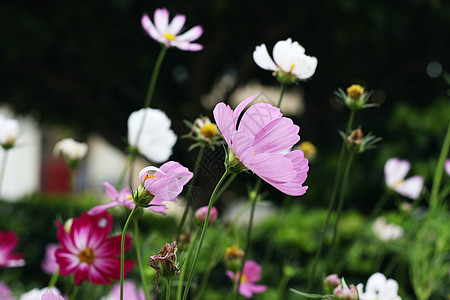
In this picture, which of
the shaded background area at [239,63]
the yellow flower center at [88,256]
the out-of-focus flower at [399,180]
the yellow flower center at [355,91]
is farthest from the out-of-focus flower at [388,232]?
the shaded background area at [239,63]

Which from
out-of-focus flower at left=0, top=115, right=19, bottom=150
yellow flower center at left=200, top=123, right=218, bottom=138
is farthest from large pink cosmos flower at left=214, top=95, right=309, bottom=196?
out-of-focus flower at left=0, top=115, right=19, bottom=150

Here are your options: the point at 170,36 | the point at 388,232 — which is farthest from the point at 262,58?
the point at 388,232

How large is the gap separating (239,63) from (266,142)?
7.43 feet

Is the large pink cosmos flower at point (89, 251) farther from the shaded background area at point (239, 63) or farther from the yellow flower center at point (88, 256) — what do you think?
the shaded background area at point (239, 63)

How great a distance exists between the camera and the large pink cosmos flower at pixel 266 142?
0.80ft

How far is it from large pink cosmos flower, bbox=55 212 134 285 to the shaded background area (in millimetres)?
1421

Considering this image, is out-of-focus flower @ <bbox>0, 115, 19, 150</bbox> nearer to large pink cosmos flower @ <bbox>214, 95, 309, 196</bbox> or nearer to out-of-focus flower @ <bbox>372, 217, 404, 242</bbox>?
large pink cosmos flower @ <bbox>214, 95, 309, 196</bbox>

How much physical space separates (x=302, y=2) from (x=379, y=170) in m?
0.81

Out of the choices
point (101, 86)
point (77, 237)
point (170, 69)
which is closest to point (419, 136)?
point (170, 69)

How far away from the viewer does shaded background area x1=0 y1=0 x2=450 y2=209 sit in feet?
6.65

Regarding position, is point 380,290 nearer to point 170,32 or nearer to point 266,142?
point 266,142

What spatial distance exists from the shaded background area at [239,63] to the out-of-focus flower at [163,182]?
1534mm

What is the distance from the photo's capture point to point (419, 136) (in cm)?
196

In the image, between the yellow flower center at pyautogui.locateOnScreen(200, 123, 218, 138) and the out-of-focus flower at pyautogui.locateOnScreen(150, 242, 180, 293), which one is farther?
the yellow flower center at pyautogui.locateOnScreen(200, 123, 218, 138)
